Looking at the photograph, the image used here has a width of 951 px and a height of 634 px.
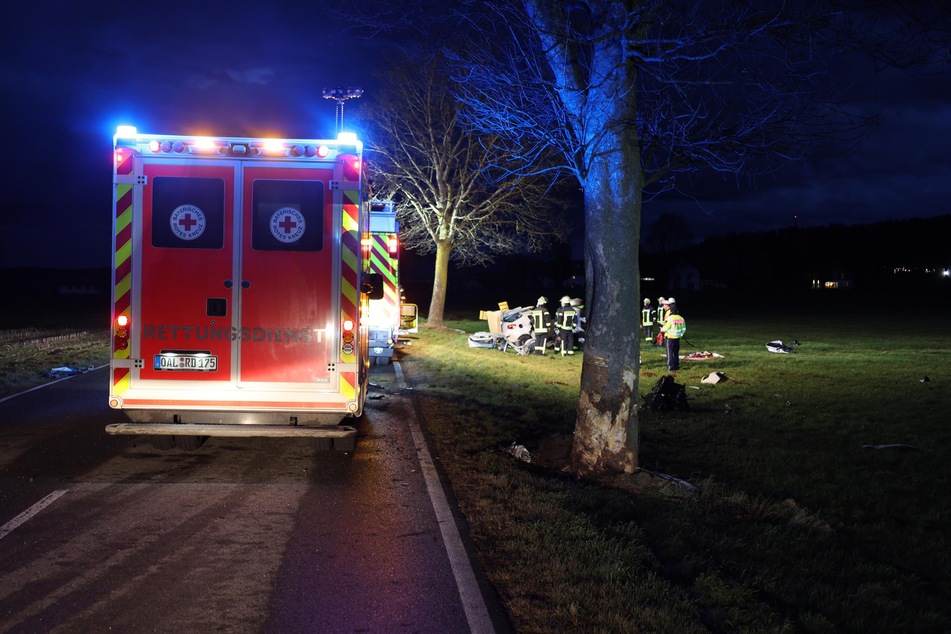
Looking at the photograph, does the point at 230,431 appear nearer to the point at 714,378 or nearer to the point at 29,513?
the point at 29,513

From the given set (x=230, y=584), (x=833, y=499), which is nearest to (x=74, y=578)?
(x=230, y=584)

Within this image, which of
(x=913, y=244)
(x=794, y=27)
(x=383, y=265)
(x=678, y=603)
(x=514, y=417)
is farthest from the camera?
(x=913, y=244)

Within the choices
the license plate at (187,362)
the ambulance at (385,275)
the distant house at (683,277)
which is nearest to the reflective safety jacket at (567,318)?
the ambulance at (385,275)

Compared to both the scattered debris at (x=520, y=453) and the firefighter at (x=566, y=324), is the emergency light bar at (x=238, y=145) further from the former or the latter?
the firefighter at (x=566, y=324)

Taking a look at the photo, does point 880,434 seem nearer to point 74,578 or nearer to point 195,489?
point 195,489

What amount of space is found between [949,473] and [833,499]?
1764 millimetres

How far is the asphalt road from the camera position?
4.40m

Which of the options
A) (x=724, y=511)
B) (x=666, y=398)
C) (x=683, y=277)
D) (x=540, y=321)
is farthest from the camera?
(x=683, y=277)

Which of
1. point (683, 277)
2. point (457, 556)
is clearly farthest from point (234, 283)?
point (683, 277)

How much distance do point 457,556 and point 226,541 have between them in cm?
166

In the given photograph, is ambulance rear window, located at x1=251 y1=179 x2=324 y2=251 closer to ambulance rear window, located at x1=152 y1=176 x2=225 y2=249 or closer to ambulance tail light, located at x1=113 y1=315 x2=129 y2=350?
ambulance rear window, located at x1=152 y1=176 x2=225 y2=249

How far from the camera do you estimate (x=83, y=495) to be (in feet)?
22.0

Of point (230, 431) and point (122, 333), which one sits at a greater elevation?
point (122, 333)

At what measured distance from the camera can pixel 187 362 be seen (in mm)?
7539
